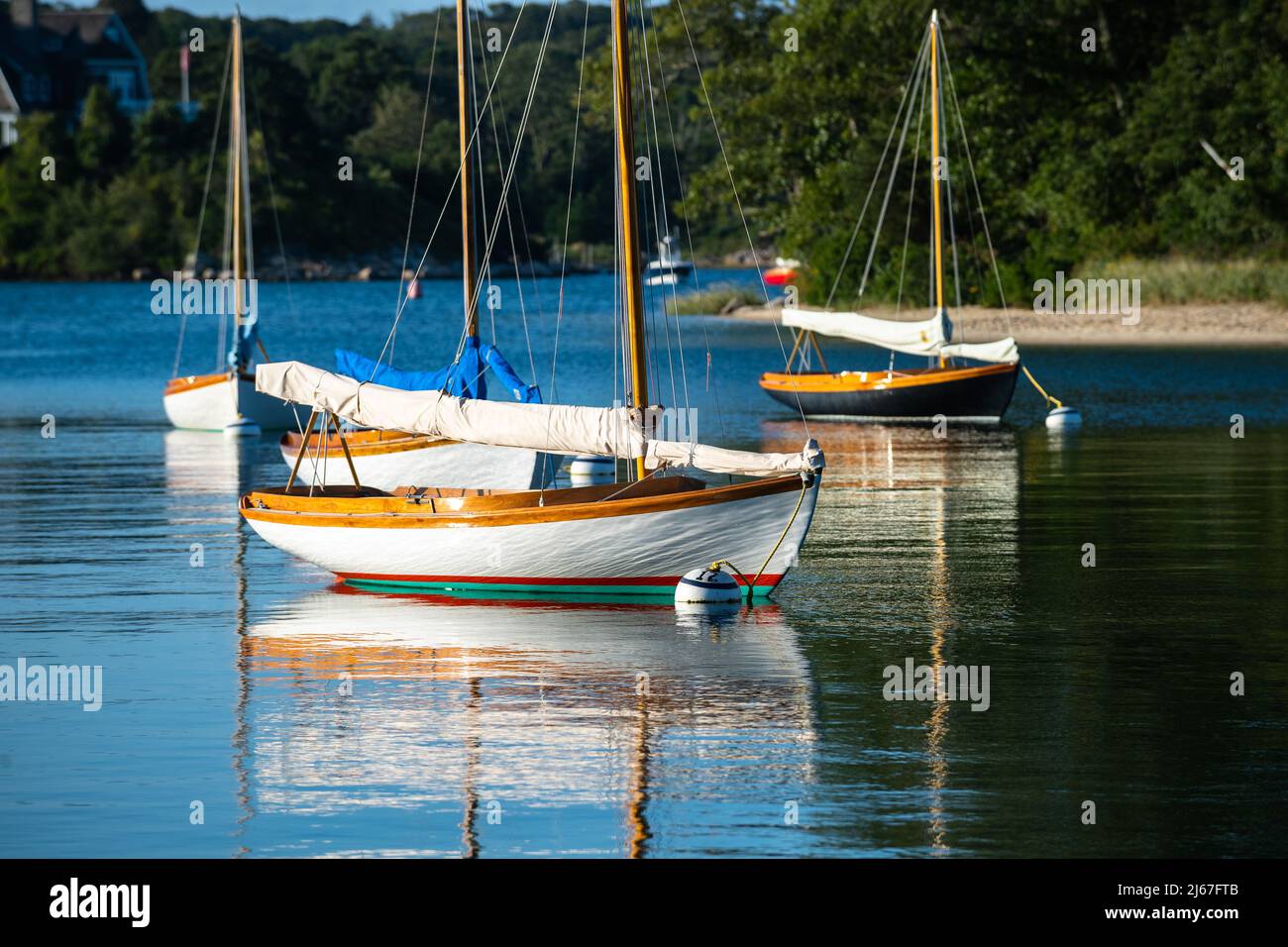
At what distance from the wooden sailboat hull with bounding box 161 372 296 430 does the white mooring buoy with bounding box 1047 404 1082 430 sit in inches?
679

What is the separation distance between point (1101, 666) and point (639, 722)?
4.68m

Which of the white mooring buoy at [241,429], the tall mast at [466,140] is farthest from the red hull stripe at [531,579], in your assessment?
the white mooring buoy at [241,429]

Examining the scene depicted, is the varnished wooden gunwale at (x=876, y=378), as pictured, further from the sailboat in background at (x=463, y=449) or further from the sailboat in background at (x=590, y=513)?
the sailboat in background at (x=590, y=513)

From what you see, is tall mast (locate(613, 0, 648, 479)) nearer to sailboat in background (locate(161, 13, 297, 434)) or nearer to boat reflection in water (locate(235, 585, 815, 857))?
boat reflection in water (locate(235, 585, 815, 857))

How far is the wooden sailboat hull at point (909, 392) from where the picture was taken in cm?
4447

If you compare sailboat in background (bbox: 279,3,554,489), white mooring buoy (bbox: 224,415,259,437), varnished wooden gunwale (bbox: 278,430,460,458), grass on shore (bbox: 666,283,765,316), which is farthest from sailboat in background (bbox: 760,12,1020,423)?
grass on shore (bbox: 666,283,765,316)

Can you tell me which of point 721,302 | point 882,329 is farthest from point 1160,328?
point 721,302

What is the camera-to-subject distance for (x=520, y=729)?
1584cm

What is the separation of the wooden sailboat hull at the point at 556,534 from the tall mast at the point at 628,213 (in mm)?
883

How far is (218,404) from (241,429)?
4.86 feet

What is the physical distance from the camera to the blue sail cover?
2817cm

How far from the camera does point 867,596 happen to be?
22031 mm
